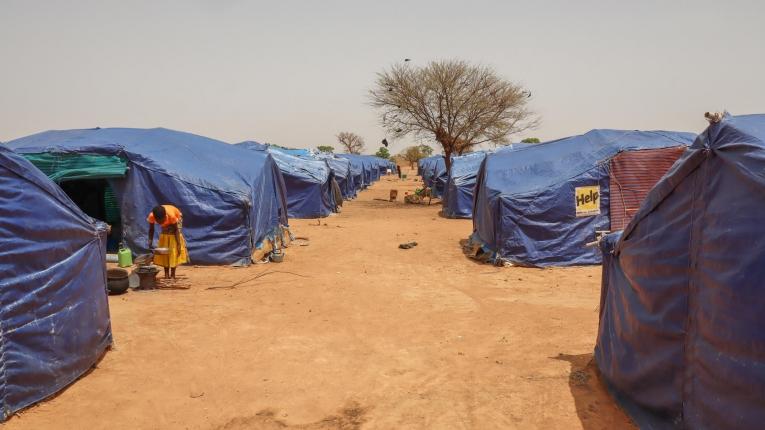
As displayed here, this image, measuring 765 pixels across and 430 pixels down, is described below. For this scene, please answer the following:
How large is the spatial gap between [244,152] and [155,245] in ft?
14.0

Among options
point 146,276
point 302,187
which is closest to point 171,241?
point 146,276

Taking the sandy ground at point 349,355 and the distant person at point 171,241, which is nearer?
the sandy ground at point 349,355

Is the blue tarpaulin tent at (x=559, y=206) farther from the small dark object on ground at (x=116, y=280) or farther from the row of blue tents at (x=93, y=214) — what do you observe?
the small dark object on ground at (x=116, y=280)

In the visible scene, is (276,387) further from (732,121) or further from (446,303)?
(732,121)

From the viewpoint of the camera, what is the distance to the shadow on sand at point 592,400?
4.20 metres

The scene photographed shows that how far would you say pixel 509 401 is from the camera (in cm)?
472

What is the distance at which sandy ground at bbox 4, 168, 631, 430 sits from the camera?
14.9 ft

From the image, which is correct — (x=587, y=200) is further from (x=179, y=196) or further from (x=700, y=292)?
(x=179, y=196)

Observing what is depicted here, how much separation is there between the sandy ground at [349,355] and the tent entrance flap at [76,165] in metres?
2.86

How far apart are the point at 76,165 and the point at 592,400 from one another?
11.2 metres

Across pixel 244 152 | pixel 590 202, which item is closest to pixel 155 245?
pixel 244 152

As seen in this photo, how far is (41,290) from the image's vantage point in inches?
182

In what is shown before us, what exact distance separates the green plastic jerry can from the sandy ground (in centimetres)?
132

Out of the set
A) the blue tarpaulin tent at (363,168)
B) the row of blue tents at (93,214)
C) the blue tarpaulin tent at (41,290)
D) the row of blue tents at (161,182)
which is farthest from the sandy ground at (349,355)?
the blue tarpaulin tent at (363,168)
